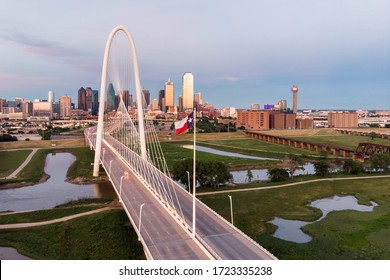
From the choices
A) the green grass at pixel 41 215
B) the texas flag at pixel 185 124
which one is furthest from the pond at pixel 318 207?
the green grass at pixel 41 215

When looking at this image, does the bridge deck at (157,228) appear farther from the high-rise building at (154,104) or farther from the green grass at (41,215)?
the high-rise building at (154,104)

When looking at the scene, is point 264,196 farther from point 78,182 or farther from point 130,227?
point 78,182

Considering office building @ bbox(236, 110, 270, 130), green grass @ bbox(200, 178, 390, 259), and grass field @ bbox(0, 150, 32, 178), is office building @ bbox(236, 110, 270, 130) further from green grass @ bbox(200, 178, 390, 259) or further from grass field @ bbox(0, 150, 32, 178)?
green grass @ bbox(200, 178, 390, 259)

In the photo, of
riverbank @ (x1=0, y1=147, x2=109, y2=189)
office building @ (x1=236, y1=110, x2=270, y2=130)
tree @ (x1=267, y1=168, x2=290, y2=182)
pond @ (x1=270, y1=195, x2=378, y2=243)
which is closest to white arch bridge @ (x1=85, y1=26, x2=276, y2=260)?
pond @ (x1=270, y1=195, x2=378, y2=243)

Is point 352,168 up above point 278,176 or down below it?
above

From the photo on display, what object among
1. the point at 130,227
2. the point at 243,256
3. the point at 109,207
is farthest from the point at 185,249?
the point at 109,207

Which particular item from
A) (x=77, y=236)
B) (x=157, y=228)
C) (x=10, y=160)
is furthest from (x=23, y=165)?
(x=157, y=228)

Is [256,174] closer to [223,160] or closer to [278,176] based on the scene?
[278,176]
